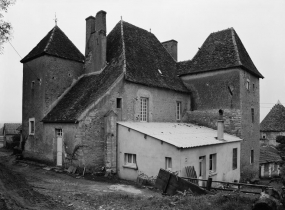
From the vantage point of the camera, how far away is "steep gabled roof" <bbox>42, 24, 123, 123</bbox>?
17191 millimetres

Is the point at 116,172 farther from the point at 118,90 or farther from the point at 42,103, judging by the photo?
the point at 42,103

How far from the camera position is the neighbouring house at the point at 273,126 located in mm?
38312

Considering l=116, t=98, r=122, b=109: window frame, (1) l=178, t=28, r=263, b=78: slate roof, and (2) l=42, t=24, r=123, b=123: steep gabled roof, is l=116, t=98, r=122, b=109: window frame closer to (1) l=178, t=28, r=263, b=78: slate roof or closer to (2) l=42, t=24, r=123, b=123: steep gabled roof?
(2) l=42, t=24, r=123, b=123: steep gabled roof

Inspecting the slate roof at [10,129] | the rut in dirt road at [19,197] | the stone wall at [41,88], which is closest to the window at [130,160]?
the stone wall at [41,88]

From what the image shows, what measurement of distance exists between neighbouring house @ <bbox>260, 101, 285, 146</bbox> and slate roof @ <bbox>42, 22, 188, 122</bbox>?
73.6ft

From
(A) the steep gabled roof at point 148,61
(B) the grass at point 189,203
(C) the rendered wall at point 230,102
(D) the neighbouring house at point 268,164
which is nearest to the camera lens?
(B) the grass at point 189,203

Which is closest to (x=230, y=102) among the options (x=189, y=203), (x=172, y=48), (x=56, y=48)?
(x=172, y=48)

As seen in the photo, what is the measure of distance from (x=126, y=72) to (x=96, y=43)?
409 cm

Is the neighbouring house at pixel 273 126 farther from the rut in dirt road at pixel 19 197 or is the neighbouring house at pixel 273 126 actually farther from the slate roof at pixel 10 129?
the slate roof at pixel 10 129

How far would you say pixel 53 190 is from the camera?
11711 mm

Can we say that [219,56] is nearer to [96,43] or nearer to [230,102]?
[230,102]

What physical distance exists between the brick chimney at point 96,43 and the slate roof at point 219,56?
24.9 ft

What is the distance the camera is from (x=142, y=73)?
64.1 ft

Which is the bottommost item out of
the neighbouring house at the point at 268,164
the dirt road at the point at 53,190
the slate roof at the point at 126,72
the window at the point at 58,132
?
the neighbouring house at the point at 268,164
